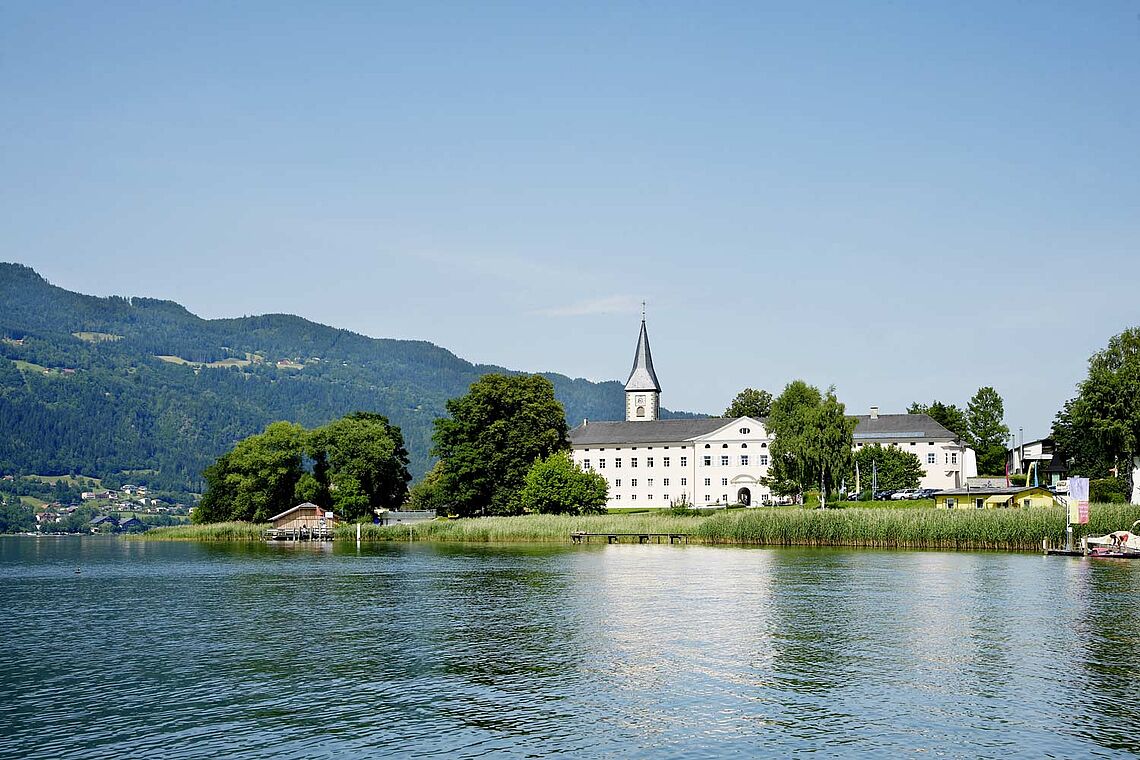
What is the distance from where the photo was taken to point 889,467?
127938 millimetres

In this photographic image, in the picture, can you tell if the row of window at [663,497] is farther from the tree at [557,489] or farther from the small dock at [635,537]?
the small dock at [635,537]

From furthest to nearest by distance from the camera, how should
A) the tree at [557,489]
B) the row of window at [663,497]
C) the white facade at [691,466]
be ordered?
1. the row of window at [663,497]
2. the white facade at [691,466]
3. the tree at [557,489]

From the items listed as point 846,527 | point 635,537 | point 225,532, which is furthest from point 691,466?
point 846,527

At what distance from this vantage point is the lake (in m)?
21.9

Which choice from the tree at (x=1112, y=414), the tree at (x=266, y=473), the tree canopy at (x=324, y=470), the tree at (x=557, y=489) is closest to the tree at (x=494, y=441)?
the tree at (x=557, y=489)

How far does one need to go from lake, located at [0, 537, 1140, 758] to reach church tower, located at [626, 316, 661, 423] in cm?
10861

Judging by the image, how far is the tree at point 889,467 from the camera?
12769 cm

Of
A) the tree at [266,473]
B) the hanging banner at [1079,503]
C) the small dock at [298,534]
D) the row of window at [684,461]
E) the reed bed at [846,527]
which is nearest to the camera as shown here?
the hanging banner at [1079,503]

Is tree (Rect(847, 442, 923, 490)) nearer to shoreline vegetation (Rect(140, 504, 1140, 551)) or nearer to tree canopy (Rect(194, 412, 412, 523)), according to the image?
shoreline vegetation (Rect(140, 504, 1140, 551))

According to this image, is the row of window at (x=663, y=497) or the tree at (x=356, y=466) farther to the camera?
the row of window at (x=663, y=497)

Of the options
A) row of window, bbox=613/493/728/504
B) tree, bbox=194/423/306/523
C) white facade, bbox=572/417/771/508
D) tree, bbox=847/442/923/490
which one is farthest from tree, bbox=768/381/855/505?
tree, bbox=194/423/306/523

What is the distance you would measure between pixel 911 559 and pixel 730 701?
4138 cm

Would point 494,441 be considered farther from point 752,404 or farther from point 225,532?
point 752,404

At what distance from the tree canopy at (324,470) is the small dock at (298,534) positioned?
3.21m
